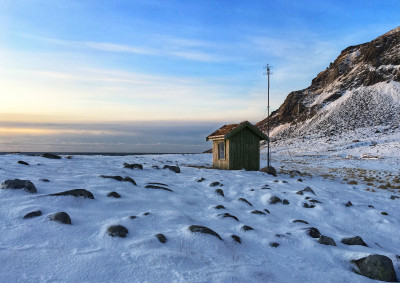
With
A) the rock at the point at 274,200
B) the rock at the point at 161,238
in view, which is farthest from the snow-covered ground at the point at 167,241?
the rock at the point at 274,200

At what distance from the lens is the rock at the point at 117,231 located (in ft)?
15.7

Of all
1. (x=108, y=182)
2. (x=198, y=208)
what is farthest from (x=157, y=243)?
(x=108, y=182)

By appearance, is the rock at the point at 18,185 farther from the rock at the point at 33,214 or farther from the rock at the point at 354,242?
the rock at the point at 354,242

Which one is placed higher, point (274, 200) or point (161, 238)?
point (161, 238)

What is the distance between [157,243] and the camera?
4656 mm

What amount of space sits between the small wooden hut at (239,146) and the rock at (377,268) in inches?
556

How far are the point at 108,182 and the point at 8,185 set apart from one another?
2697mm

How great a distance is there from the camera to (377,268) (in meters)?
4.80

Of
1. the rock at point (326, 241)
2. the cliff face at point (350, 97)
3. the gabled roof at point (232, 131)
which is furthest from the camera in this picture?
the cliff face at point (350, 97)

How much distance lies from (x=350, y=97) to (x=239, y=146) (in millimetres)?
81459

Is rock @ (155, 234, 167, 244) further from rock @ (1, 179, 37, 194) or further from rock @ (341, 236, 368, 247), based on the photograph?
rock @ (341, 236, 368, 247)

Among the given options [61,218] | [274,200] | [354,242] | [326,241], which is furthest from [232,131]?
[61,218]

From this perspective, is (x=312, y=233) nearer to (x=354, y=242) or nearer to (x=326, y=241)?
(x=326, y=241)

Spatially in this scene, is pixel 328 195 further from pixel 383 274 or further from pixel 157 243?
pixel 157 243
